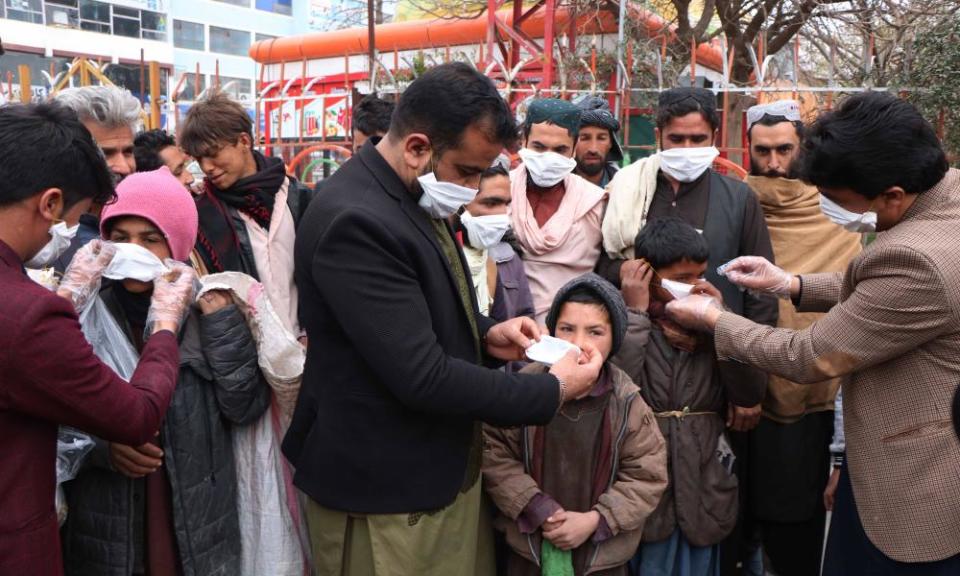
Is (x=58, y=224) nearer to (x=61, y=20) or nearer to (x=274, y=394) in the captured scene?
(x=274, y=394)

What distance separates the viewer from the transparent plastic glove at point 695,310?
2432mm

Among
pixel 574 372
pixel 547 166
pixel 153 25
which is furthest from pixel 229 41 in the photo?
pixel 574 372

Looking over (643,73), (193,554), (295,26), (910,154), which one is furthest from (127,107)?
(295,26)

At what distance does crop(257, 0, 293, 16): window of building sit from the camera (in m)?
42.1

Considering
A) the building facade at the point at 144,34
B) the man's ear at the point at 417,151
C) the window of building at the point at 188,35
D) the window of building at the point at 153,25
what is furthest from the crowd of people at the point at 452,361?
the window of building at the point at 188,35

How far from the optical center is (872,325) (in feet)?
6.48

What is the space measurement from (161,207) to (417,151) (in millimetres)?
950

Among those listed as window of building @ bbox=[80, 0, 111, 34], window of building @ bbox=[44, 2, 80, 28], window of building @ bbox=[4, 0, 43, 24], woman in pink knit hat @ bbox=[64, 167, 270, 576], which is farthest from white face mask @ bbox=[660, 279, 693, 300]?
window of building @ bbox=[80, 0, 111, 34]

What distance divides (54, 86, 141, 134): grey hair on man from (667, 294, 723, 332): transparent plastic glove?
7.13 feet

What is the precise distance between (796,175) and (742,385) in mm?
821

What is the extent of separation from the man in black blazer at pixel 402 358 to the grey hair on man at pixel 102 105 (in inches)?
60.0

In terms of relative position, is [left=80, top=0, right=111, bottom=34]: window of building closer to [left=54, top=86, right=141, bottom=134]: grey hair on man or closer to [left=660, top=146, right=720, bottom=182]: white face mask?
[left=54, top=86, right=141, bottom=134]: grey hair on man

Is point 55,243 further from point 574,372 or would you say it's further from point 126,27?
point 126,27

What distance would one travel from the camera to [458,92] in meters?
1.82
